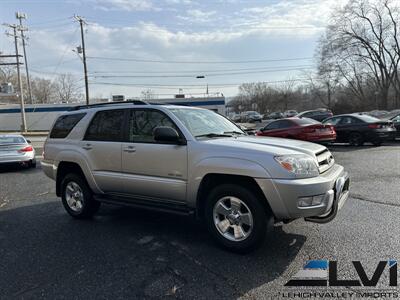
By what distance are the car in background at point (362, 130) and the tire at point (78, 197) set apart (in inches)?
499

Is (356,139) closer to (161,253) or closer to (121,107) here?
(121,107)

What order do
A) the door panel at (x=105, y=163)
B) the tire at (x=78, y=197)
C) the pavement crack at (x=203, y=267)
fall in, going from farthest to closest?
the tire at (x=78, y=197), the door panel at (x=105, y=163), the pavement crack at (x=203, y=267)

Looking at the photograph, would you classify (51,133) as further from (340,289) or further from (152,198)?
(340,289)

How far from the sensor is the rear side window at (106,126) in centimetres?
522

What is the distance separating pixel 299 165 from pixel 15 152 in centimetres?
1104

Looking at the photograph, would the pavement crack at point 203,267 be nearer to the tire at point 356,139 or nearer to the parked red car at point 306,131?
the parked red car at point 306,131

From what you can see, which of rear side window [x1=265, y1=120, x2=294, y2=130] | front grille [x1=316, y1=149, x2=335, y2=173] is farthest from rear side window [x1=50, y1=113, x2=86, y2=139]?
rear side window [x1=265, y1=120, x2=294, y2=130]

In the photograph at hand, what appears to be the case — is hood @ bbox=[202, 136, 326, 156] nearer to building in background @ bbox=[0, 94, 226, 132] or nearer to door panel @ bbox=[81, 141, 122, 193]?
door panel @ bbox=[81, 141, 122, 193]

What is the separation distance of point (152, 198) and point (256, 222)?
5.33 feet

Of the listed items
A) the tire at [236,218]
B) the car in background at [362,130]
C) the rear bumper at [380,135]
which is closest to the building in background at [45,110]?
the car in background at [362,130]

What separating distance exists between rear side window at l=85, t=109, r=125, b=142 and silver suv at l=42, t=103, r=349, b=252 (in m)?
0.02

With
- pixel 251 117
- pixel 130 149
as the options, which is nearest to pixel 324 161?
pixel 130 149

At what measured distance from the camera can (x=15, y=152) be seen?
38.5ft

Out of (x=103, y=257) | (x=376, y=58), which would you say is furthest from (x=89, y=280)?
(x=376, y=58)
